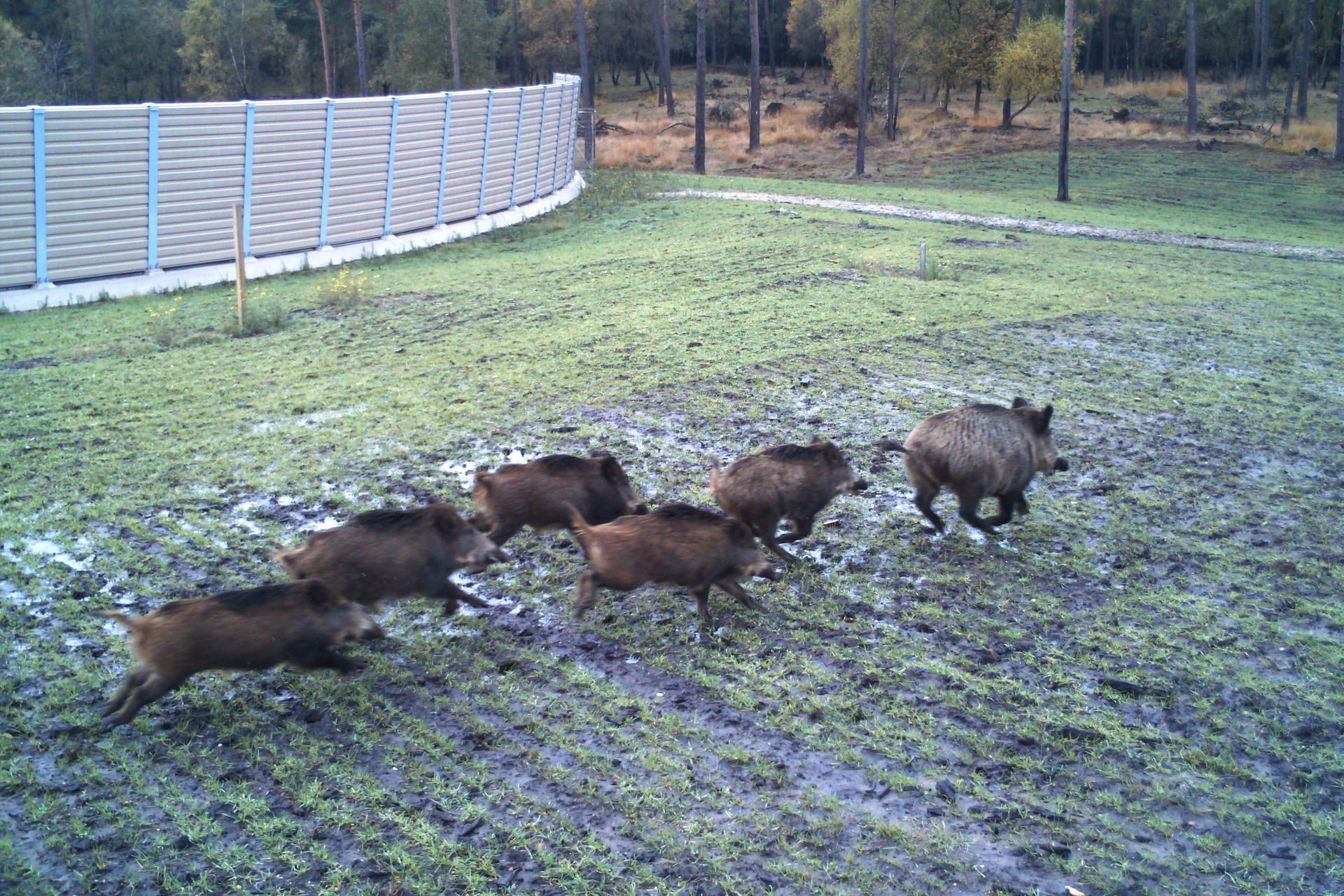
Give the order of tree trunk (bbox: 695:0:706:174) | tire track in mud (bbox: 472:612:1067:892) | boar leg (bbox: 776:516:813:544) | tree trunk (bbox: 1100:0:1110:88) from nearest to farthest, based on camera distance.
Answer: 1. tire track in mud (bbox: 472:612:1067:892)
2. boar leg (bbox: 776:516:813:544)
3. tree trunk (bbox: 695:0:706:174)
4. tree trunk (bbox: 1100:0:1110:88)

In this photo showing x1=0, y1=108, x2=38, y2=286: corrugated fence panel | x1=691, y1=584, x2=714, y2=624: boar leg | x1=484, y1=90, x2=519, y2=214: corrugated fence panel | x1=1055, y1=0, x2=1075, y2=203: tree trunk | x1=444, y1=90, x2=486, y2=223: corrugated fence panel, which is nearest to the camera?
x1=691, y1=584, x2=714, y2=624: boar leg

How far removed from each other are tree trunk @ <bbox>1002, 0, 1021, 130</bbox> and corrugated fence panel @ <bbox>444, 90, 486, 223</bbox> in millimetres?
28297

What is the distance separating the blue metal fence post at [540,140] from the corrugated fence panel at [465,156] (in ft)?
8.48

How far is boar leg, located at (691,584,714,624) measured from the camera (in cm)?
474

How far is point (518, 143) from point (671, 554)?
1650cm

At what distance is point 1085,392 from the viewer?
817cm

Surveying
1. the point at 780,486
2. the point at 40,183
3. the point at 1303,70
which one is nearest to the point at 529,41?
the point at 1303,70

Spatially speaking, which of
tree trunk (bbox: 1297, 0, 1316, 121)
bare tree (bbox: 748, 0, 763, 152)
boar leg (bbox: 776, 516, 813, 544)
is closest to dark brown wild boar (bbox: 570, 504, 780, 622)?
boar leg (bbox: 776, 516, 813, 544)

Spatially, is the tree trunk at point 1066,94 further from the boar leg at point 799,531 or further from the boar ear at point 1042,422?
the boar leg at point 799,531

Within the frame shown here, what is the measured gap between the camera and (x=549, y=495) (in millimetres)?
5281

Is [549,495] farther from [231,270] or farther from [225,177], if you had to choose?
[225,177]

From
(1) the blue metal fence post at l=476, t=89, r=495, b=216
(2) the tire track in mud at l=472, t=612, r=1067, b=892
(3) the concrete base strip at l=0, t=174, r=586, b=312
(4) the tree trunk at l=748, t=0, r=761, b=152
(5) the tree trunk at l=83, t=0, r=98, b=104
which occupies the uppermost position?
(5) the tree trunk at l=83, t=0, r=98, b=104

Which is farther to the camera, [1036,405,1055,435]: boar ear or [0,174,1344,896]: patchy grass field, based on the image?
[1036,405,1055,435]: boar ear

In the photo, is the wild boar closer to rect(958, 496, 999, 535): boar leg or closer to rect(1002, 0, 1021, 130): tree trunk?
rect(958, 496, 999, 535): boar leg
